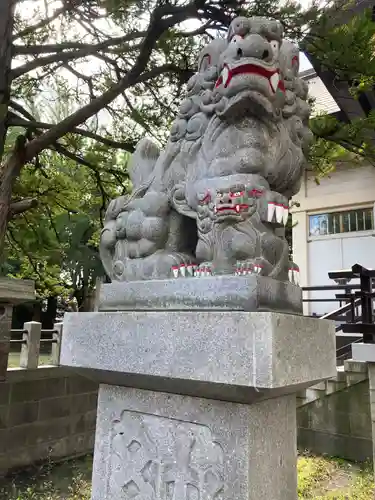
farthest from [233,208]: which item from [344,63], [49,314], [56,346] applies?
[49,314]

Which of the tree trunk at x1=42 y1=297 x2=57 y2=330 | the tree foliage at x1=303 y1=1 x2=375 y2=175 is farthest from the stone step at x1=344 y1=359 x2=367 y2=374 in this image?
the tree trunk at x1=42 y1=297 x2=57 y2=330

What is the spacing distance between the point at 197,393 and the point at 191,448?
0.76 feet

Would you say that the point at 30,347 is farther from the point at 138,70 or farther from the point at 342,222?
the point at 342,222

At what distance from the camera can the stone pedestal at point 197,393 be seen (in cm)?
141

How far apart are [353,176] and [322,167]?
544 cm

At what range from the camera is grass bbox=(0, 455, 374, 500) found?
14.3 ft

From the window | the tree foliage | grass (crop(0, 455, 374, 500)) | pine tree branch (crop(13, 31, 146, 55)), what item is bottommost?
grass (crop(0, 455, 374, 500))

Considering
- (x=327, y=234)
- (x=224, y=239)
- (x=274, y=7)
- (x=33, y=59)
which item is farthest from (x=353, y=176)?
(x=224, y=239)

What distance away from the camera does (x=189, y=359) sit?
1.50 meters

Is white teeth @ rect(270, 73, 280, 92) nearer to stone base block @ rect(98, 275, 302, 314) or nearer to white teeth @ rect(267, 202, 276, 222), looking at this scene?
white teeth @ rect(267, 202, 276, 222)

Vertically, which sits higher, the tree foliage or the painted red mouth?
the tree foliage

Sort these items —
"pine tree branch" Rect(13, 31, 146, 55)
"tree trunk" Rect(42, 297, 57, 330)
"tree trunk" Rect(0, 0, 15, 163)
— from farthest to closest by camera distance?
"tree trunk" Rect(42, 297, 57, 330), "pine tree branch" Rect(13, 31, 146, 55), "tree trunk" Rect(0, 0, 15, 163)

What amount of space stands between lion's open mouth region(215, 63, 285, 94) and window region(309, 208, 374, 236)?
26.8 ft

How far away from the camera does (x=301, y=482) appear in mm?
4594
